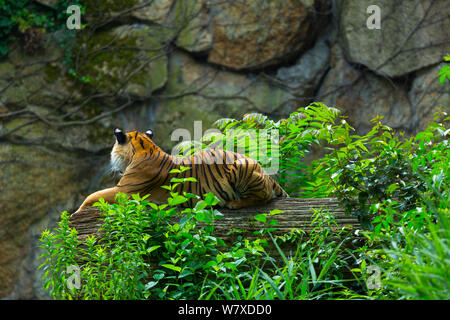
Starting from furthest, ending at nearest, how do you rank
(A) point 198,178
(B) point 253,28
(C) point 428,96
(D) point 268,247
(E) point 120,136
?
(B) point 253,28 < (C) point 428,96 < (E) point 120,136 < (A) point 198,178 < (D) point 268,247

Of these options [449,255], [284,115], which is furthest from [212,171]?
[284,115]

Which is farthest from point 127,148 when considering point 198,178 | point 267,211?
point 267,211

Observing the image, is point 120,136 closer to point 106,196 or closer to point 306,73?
point 106,196

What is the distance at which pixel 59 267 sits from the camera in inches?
120

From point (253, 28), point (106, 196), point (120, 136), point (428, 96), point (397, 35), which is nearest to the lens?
point (106, 196)

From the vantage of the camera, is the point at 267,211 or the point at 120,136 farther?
the point at 120,136

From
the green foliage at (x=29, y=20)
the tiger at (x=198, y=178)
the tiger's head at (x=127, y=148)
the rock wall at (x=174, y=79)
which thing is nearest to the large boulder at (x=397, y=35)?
the rock wall at (x=174, y=79)

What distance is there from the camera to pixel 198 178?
3.84 metres

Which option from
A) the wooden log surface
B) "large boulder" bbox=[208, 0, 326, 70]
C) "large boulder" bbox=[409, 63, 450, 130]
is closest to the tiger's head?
the wooden log surface

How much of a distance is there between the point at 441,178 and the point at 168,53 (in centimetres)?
574

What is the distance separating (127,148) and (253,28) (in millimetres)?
4583

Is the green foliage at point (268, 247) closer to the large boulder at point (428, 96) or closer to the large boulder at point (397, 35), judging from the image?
the large boulder at point (428, 96)

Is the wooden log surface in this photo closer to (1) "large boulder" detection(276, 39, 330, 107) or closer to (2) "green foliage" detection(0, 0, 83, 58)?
(1) "large boulder" detection(276, 39, 330, 107)

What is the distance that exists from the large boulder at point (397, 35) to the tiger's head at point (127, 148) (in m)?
4.81
